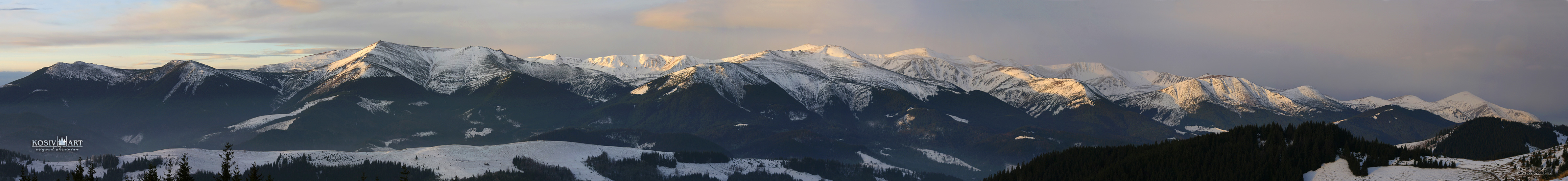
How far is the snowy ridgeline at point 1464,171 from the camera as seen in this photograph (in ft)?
519

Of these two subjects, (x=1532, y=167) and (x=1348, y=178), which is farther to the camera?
(x=1348, y=178)

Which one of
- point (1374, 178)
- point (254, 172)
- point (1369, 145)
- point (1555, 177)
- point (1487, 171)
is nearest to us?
point (254, 172)

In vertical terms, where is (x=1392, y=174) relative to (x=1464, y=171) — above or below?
below

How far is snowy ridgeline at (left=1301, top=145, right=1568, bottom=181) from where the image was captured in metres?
158

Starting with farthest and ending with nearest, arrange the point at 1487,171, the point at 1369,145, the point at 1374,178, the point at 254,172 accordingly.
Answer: the point at 1369,145
the point at 1374,178
the point at 1487,171
the point at 254,172

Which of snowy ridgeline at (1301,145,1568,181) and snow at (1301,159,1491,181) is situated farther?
snow at (1301,159,1491,181)

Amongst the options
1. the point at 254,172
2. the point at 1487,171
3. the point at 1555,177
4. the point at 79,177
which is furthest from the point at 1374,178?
the point at 79,177

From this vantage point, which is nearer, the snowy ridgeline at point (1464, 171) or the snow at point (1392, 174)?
the snowy ridgeline at point (1464, 171)

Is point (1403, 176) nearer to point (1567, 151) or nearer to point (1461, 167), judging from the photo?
point (1461, 167)

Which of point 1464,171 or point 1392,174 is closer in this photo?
point 1464,171

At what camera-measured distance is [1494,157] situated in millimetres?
183875

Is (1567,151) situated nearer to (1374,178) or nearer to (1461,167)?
(1461,167)

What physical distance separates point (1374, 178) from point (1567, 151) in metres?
27.0

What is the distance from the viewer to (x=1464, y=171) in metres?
172
